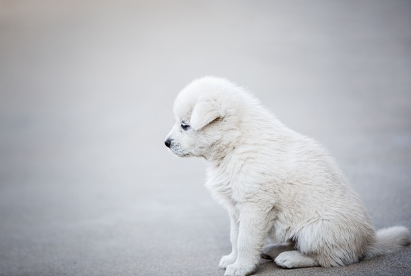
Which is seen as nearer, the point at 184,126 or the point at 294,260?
the point at 294,260

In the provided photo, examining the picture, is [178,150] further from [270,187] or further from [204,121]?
[270,187]

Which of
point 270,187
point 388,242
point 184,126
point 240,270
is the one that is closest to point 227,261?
point 240,270

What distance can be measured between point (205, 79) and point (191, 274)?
157 centimetres

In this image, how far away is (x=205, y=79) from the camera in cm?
429

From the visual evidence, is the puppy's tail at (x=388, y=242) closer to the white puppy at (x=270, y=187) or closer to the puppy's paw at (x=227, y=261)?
the white puppy at (x=270, y=187)

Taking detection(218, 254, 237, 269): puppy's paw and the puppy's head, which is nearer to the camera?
the puppy's head

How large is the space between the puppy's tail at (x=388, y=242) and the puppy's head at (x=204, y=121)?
1340 mm

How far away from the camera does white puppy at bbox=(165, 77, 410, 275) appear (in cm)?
373

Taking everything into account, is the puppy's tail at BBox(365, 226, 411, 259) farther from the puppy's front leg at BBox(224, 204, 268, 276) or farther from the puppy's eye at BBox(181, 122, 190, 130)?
the puppy's eye at BBox(181, 122, 190, 130)

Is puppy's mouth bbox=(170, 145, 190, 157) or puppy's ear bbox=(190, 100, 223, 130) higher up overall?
puppy's ear bbox=(190, 100, 223, 130)

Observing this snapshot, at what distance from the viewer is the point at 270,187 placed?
374cm

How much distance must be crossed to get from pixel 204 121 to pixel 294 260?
1218 millimetres

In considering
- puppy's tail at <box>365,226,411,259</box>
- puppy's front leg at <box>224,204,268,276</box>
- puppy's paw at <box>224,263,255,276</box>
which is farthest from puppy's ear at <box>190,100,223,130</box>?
puppy's tail at <box>365,226,411,259</box>

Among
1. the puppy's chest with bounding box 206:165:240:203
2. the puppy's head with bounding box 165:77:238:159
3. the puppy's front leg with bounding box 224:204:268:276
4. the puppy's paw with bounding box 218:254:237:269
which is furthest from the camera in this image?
the puppy's paw with bounding box 218:254:237:269
